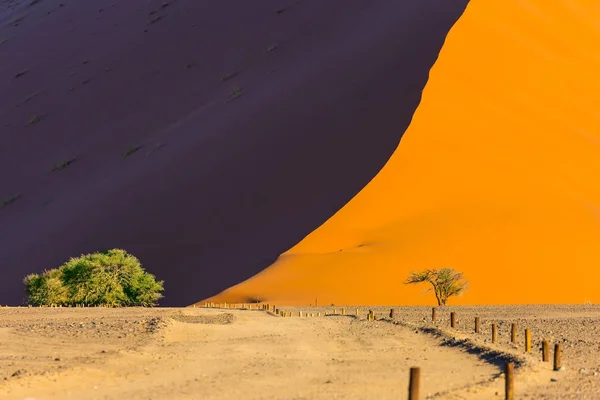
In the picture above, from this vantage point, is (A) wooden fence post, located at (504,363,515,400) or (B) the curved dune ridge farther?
(B) the curved dune ridge

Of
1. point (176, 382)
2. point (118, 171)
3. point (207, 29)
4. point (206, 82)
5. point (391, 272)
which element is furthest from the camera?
point (207, 29)

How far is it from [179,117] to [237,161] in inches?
316

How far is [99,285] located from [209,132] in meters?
9.99

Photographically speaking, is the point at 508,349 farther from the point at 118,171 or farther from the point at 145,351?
the point at 118,171

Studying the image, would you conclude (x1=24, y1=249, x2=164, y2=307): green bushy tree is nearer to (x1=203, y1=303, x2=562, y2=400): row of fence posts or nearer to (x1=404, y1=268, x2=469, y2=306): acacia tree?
(x1=203, y1=303, x2=562, y2=400): row of fence posts

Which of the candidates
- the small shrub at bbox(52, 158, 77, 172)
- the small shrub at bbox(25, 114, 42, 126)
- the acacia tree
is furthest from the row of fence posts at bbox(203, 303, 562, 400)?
the small shrub at bbox(25, 114, 42, 126)

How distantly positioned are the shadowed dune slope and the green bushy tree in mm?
825

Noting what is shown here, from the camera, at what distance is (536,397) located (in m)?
9.43

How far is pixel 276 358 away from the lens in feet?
42.7

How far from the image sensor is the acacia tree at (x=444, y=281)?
77.4 ft

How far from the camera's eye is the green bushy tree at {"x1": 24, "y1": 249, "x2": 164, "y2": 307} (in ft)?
86.3

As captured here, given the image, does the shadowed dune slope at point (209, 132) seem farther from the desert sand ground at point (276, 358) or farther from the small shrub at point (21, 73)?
the desert sand ground at point (276, 358)

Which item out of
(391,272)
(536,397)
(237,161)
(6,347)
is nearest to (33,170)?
(237,161)

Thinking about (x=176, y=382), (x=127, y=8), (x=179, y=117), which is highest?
(x=127, y=8)
